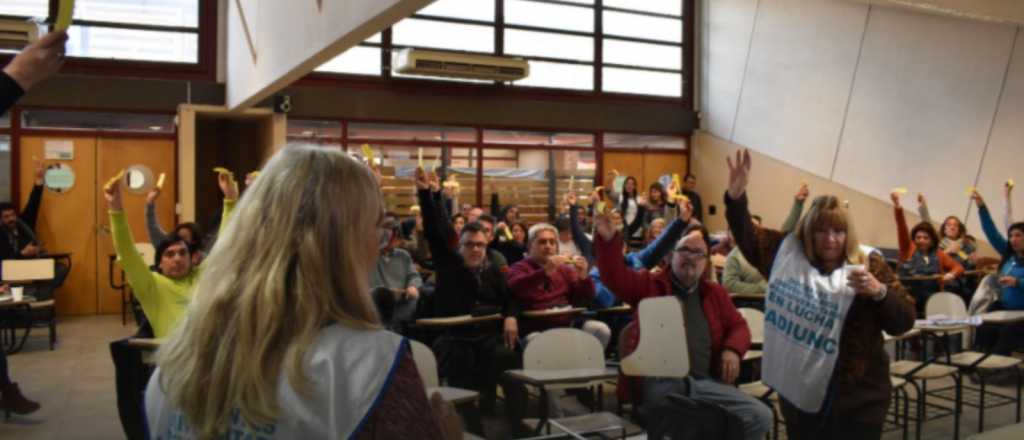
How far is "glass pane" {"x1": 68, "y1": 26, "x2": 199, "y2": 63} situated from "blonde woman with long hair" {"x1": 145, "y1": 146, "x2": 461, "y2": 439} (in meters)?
10.2

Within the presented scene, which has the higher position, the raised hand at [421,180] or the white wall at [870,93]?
the white wall at [870,93]

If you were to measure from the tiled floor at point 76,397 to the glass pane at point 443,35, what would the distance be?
17.7 ft

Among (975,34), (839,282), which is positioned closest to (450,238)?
(839,282)

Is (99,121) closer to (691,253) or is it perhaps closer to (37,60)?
(691,253)

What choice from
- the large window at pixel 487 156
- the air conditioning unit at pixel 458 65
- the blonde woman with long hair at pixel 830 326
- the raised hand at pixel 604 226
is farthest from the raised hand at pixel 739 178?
the large window at pixel 487 156

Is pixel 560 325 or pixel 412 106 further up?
pixel 412 106

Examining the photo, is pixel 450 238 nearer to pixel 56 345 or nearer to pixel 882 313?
pixel 882 313

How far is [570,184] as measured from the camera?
12625mm

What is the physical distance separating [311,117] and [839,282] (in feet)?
30.4

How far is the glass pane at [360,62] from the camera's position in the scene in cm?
1123

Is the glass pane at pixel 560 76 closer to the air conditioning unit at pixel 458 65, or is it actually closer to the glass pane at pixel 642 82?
the glass pane at pixel 642 82

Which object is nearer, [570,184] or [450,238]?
[450,238]

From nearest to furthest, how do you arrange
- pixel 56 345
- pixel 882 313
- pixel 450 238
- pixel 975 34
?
pixel 882 313 < pixel 450 238 < pixel 56 345 < pixel 975 34

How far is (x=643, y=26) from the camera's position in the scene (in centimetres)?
1303
